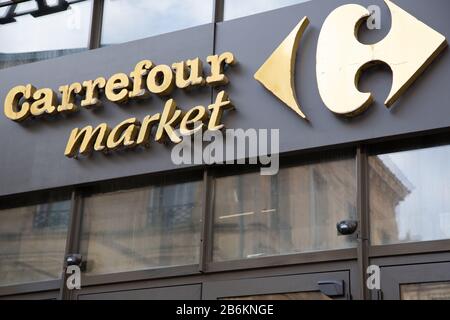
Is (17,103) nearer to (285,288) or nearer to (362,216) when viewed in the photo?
(285,288)

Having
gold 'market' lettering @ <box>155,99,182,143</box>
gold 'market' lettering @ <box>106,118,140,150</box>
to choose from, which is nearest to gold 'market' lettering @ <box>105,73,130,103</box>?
gold 'market' lettering @ <box>106,118,140,150</box>

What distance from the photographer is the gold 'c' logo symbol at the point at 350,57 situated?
24.8 feet

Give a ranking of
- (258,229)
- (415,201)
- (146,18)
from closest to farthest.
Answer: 1. (415,201)
2. (258,229)
3. (146,18)

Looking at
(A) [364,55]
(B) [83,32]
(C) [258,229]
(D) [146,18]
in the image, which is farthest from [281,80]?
(B) [83,32]

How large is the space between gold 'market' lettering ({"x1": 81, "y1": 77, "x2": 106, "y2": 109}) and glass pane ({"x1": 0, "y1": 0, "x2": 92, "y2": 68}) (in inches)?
26.8

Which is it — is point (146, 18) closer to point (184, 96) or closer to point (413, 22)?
point (184, 96)

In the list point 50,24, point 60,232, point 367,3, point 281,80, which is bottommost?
point 60,232

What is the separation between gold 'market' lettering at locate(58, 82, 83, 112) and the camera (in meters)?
9.12

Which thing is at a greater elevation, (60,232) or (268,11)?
(268,11)

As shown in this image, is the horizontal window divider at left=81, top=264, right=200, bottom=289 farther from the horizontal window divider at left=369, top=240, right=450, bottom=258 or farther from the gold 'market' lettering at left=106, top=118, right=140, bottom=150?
the horizontal window divider at left=369, top=240, right=450, bottom=258

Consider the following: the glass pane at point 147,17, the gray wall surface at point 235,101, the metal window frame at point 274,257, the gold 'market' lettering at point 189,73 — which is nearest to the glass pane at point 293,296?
the metal window frame at point 274,257

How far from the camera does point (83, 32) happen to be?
32.0 ft

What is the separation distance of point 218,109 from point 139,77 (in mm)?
974

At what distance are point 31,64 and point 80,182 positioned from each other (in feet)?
5.18
